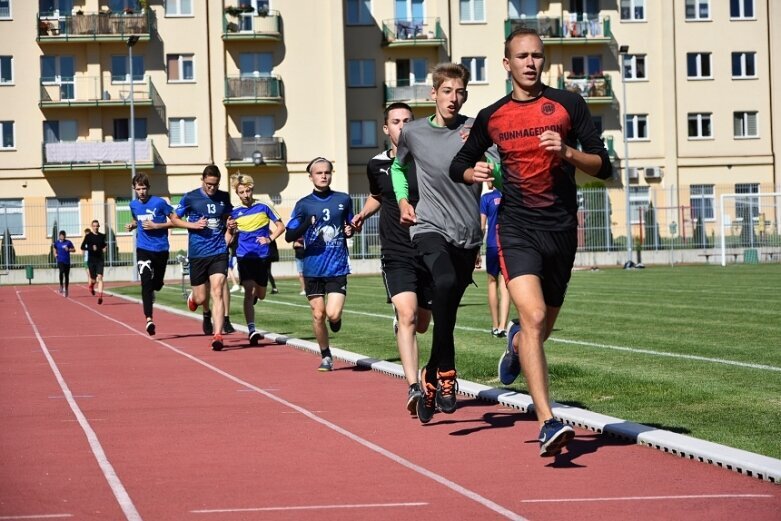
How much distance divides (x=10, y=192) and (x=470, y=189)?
5683 cm

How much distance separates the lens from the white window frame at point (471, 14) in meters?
66.2

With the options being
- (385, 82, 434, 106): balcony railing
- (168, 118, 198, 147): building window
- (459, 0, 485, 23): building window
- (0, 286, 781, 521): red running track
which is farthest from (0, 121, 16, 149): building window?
(0, 286, 781, 521): red running track

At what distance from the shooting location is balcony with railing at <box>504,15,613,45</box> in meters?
66.3

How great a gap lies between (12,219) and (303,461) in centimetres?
4595

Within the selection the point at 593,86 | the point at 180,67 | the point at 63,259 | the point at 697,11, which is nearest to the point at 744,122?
the point at 697,11

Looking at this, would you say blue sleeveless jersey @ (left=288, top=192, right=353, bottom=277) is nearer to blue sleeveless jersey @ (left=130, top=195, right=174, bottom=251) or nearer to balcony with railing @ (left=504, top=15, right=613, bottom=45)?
blue sleeveless jersey @ (left=130, top=195, right=174, bottom=251)

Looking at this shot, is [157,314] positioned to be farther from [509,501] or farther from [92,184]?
[92,184]

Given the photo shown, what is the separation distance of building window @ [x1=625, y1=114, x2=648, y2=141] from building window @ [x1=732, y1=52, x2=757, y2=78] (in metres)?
4.84

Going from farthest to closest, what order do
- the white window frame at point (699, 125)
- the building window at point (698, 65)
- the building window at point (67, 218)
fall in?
the white window frame at point (699, 125) → the building window at point (698, 65) → the building window at point (67, 218)

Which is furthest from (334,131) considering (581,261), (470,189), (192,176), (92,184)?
(470,189)

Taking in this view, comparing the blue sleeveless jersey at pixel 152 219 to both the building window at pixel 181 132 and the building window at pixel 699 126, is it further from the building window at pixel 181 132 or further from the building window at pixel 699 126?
the building window at pixel 699 126

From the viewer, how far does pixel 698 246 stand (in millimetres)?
53531

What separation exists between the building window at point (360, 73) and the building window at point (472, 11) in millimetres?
4932

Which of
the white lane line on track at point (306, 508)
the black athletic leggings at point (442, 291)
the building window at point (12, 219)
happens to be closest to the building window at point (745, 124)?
the building window at point (12, 219)
